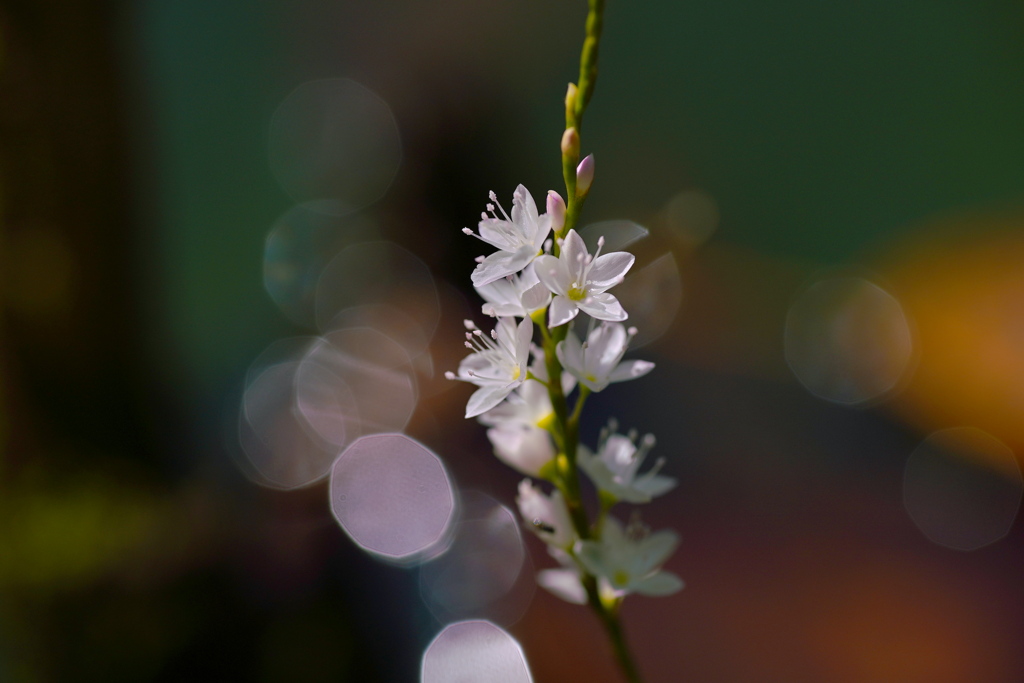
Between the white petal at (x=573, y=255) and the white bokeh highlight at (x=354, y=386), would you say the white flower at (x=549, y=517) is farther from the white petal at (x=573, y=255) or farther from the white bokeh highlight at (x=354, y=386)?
the white bokeh highlight at (x=354, y=386)

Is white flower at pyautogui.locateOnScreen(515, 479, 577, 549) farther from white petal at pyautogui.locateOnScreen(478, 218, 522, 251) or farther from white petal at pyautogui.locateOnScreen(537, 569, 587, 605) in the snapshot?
white petal at pyautogui.locateOnScreen(478, 218, 522, 251)

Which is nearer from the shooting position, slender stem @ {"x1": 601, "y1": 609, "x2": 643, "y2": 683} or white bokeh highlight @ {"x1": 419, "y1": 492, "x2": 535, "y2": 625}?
slender stem @ {"x1": 601, "y1": 609, "x2": 643, "y2": 683}

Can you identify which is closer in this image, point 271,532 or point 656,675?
point 656,675

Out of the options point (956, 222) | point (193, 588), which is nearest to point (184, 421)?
point (193, 588)

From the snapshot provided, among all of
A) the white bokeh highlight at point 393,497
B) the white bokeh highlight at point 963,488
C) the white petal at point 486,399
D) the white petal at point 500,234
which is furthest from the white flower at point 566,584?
the white bokeh highlight at point 963,488

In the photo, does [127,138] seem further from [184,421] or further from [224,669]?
[224,669]

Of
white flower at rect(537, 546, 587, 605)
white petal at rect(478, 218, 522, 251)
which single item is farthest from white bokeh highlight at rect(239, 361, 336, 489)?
white petal at rect(478, 218, 522, 251)
